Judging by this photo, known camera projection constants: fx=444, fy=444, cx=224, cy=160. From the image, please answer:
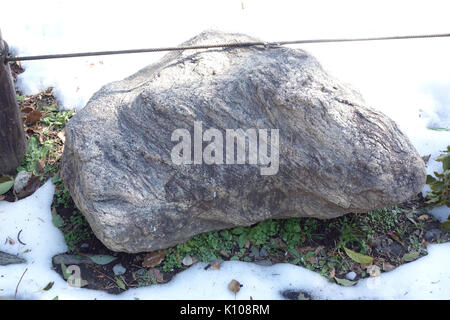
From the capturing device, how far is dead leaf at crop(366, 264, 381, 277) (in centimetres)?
312

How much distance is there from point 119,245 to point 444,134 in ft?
9.75

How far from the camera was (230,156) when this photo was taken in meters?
2.89

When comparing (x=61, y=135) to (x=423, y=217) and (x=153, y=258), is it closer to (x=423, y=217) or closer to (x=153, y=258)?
(x=153, y=258)

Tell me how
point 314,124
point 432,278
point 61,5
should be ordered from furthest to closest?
point 61,5, point 432,278, point 314,124

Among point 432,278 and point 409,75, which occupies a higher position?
point 409,75

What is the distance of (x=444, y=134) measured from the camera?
3.97 metres

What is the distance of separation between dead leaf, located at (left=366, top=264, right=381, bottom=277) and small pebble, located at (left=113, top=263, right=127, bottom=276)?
5.66ft

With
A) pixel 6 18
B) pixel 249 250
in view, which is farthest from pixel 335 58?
pixel 6 18

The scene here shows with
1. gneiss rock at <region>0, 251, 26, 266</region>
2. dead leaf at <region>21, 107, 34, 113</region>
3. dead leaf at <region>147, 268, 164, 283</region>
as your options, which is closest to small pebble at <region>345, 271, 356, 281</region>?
dead leaf at <region>147, 268, 164, 283</region>

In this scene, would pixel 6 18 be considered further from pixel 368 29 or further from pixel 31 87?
pixel 368 29

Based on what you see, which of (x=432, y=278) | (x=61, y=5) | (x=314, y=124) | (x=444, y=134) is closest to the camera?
(x=314, y=124)

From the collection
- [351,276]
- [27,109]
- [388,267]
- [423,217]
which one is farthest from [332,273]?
[27,109]

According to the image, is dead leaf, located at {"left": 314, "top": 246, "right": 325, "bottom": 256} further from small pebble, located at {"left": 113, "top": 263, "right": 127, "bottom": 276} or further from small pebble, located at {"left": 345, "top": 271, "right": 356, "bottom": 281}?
small pebble, located at {"left": 113, "top": 263, "right": 127, "bottom": 276}

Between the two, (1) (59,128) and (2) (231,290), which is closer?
(2) (231,290)
